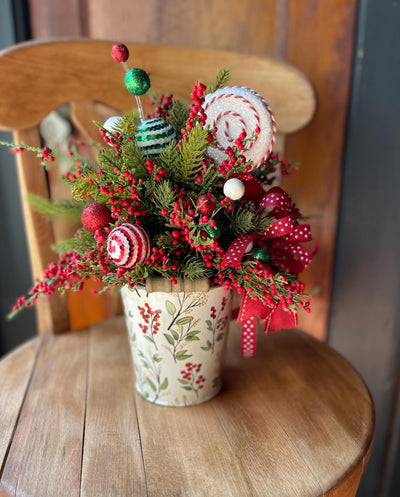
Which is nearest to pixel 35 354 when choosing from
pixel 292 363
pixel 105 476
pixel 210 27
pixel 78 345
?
pixel 78 345

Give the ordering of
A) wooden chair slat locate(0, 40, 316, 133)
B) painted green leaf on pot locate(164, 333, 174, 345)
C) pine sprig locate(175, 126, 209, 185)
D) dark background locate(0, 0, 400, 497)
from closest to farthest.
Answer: pine sprig locate(175, 126, 209, 185) < painted green leaf on pot locate(164, 333, 174, 345) < wooden chair slat locate(0, 40, 316, 133) < dark background locate(0, 0, 400, 497)

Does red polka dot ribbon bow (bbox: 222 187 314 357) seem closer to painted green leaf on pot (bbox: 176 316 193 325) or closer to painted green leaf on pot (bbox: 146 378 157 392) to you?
painted green leaf on pot (bbox: 176 316 193 325)

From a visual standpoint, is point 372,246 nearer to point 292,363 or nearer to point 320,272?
point 320,272

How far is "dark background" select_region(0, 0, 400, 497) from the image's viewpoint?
859 millimetres

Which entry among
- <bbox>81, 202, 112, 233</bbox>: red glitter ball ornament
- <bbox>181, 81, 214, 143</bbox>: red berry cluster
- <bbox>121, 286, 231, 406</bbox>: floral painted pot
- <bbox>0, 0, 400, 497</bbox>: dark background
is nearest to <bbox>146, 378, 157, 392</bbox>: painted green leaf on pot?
<bbox>121, 286, 231, 406</bbox>: floral painted pot

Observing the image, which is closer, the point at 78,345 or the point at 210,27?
Answer: the point at 78,345

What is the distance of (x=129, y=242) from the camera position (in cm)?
45

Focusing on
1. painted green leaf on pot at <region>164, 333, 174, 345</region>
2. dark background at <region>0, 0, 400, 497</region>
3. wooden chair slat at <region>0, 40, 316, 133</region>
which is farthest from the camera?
dark background at <region>0, 0, 400, 497</region>

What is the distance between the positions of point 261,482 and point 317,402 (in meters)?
0.18

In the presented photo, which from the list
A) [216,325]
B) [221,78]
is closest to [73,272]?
[216,325]

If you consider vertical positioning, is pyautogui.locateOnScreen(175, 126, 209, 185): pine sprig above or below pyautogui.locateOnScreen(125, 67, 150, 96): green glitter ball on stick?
below

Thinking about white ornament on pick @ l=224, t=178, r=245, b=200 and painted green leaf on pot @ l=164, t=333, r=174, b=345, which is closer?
white ornament on pick @ l=224, t=178, r=245, b=200

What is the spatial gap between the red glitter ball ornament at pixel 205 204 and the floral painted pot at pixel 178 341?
0.12 metres

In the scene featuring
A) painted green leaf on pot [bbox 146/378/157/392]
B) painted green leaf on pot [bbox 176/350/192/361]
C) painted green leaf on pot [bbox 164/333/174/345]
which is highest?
painted green leaf on pot [bbox 164/333/174/345]
